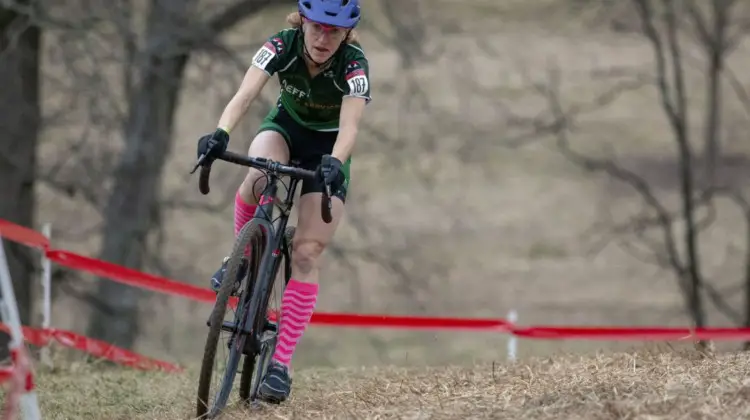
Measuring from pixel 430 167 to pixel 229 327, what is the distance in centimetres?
2114

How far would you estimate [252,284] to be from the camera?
21.7ft

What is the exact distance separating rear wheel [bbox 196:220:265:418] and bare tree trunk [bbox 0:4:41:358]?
7.24 metres

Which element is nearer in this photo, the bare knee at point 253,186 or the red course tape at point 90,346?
the bare knee at point 253,186

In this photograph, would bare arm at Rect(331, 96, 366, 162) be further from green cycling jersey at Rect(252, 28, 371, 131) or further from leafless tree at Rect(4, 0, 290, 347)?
leafless tree at Rect(4, 0, 290, 347)

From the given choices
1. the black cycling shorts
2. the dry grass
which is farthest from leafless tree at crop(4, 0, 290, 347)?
the black cycling shorts

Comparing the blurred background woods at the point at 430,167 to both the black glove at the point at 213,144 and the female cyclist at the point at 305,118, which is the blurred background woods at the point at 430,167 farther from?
the black glove at the point at 213,144

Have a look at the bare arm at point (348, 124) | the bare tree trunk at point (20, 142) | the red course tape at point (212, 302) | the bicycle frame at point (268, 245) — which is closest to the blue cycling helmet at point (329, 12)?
the bare arm at point (348, 124)

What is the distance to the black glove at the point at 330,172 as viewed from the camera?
634 cm

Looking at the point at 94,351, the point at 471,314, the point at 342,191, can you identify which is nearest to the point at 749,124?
the point at 471,314

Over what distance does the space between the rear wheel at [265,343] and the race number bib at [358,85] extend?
893 millimetres

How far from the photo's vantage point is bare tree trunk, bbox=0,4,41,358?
13430 mm

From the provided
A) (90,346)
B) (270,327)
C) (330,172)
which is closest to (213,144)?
(330,172)

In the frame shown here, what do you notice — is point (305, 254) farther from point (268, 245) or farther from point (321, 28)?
point (321, 28)

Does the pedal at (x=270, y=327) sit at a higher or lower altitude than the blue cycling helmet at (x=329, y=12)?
lower
